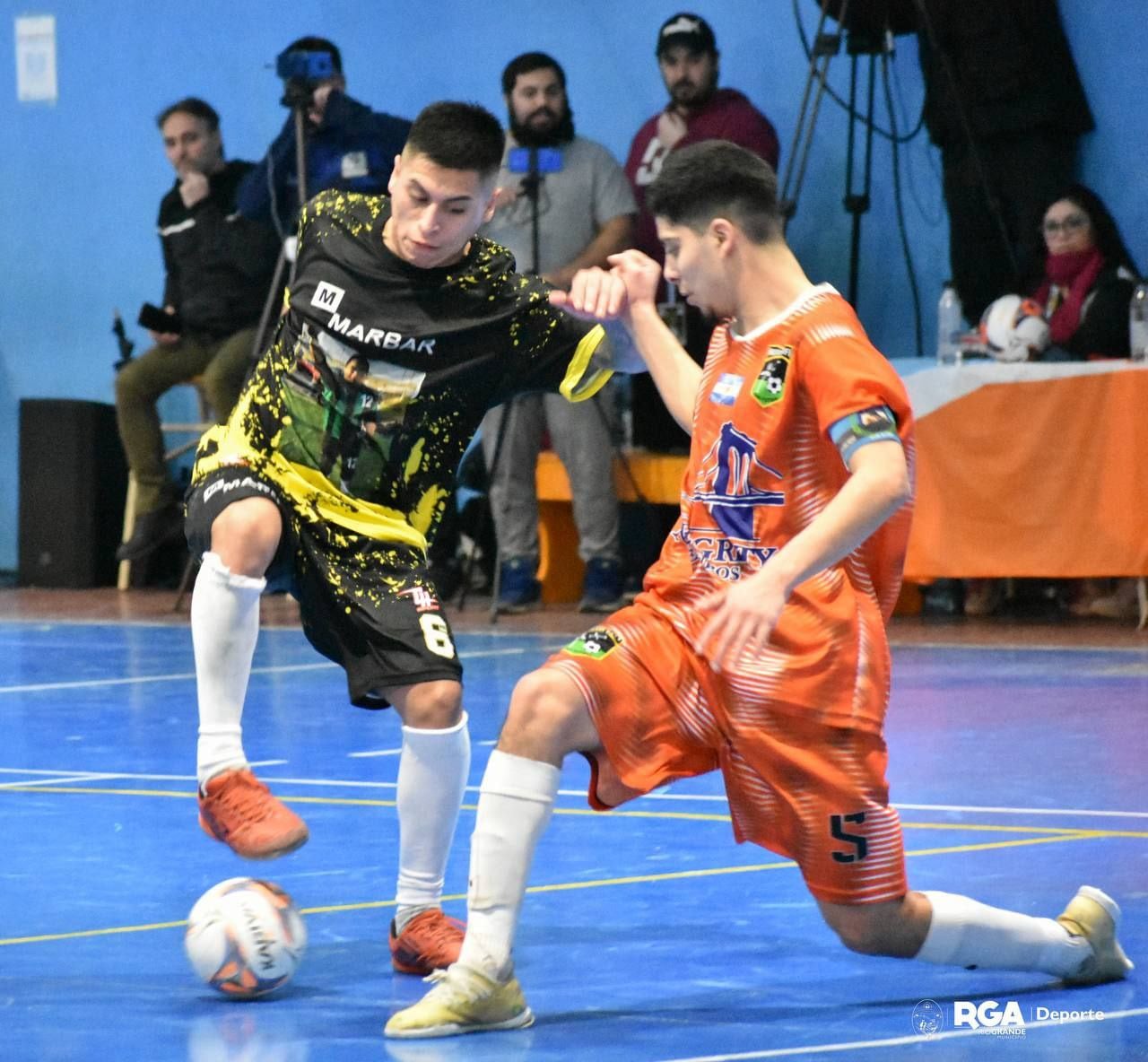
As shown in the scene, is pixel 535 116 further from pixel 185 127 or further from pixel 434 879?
pixel 434 879

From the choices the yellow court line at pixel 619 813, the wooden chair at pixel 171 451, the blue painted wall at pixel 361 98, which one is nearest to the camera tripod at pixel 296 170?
the wooden chair at pixel 171 451

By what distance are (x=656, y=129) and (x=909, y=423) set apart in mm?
7017

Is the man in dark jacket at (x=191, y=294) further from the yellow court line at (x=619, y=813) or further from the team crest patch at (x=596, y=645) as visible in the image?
the team crest patch at (x=596, y=645)

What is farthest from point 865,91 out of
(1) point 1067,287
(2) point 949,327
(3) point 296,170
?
(3) point 296,170

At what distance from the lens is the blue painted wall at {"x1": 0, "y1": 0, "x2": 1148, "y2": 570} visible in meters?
10.4

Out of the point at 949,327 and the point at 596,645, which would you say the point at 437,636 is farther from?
the point at 949,327

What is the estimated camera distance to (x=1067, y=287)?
9203mm

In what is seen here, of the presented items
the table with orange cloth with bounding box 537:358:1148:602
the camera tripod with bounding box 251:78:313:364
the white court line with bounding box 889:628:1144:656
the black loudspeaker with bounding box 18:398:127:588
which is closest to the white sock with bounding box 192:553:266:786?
the white court line with bounding box 889:628:1144:656

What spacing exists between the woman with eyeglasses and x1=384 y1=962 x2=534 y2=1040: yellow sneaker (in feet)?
20.8

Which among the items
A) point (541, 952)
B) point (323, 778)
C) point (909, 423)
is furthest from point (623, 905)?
point (323, 778)

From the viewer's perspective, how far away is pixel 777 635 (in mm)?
3277

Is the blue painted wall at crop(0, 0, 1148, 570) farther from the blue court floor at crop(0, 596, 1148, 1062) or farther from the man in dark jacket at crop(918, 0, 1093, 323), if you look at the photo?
the blue court floor at crop(0, 596, 1148, 1062)

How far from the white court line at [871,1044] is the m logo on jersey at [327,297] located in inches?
64.3

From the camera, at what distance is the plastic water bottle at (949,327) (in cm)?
920
